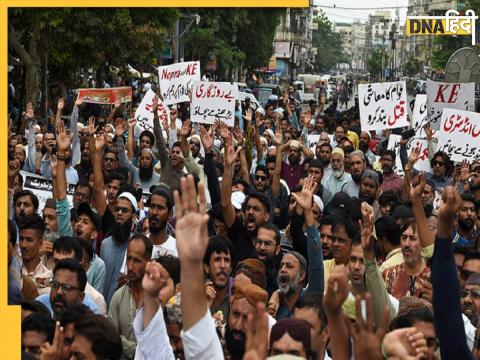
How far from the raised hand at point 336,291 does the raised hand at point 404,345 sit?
42 cm

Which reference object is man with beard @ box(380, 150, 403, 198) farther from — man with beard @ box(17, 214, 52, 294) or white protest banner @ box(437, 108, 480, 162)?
man with beard @ box(17, 214, 52, 294)

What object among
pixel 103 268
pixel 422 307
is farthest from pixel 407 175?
pixel 422 307

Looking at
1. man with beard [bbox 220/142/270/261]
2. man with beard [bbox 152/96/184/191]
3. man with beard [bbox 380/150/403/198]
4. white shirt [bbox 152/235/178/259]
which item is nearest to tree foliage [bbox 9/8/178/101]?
man with beard [bbox 380/150/403/198]

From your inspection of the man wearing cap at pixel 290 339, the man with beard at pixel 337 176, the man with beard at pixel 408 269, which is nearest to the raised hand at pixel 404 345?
the man wearing cap at pixel 290 339

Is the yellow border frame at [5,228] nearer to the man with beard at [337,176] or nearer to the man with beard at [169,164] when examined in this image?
the man with beard at [169,164]

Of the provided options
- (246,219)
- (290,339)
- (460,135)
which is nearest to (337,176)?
(460,135)

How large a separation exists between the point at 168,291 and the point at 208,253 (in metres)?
1.82

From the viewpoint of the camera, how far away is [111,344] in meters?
4.78

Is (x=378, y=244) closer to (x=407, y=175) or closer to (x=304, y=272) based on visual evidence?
(x=304, y=272)

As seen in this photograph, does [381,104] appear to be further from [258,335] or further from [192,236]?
[258,335]

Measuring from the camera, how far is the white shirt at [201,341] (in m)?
4.04

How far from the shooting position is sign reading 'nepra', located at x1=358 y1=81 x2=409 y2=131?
48.8 ft

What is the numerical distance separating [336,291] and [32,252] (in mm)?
3425

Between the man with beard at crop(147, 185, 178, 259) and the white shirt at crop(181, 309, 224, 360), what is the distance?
350cm
